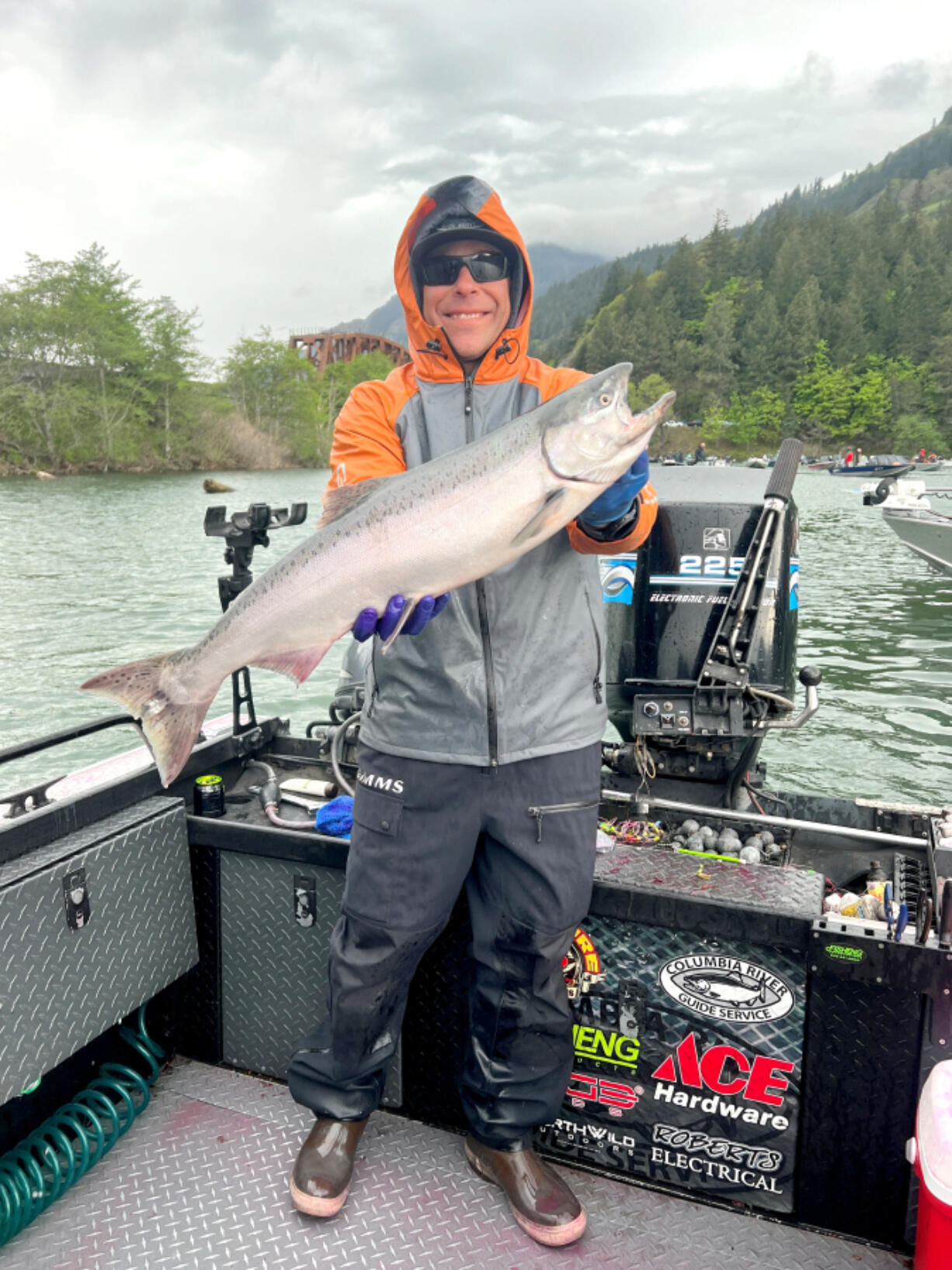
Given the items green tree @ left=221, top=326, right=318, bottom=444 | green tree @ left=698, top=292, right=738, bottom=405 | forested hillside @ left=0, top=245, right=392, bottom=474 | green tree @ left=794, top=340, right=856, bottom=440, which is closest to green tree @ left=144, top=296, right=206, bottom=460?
forested hillside @ left=0, top=245, right=392, bottom=474

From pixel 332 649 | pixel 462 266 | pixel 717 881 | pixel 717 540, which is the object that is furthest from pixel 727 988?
pixel 332 649

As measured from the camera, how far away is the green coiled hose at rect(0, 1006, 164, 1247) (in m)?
2.40

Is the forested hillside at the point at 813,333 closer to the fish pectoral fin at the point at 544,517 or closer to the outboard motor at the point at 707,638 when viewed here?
the outboard motor at the point at 707,638

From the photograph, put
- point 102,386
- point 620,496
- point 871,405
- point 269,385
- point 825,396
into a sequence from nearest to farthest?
point 620,496 → point 102,386 → point 269,385 → point 871,405 → point 825,396

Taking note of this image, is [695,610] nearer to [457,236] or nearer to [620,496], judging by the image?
[620,496]

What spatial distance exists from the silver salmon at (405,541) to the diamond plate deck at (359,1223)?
1.24 m

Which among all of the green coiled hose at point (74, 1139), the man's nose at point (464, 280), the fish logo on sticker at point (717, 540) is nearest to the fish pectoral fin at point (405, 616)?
the man's nose at point (464, 280)

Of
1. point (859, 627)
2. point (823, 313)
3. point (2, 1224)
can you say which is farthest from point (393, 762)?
point (823, 313)

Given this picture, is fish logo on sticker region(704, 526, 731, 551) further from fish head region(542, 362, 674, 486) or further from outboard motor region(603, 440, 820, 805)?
fish head region(542, 362, 674, 486)

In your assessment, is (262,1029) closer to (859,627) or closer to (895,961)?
(895,961)

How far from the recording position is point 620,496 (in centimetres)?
207

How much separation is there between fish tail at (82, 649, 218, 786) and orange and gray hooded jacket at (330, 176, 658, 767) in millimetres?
475

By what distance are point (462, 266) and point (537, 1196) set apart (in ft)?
8.41

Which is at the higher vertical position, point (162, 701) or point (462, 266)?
point (462, 266)
